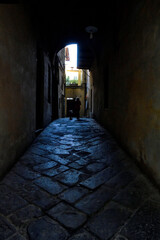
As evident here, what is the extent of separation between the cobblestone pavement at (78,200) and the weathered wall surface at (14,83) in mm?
426

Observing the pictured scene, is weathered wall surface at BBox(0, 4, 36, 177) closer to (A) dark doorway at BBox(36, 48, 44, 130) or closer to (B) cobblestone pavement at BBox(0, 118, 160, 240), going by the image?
(B) cobblestone pavement at BBox(0, 118, 160, 240)

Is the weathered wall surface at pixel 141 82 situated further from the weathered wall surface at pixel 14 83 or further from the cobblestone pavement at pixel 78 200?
the weathered wall surface at pixel 14 83

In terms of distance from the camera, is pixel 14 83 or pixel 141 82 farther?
pixel 14 83

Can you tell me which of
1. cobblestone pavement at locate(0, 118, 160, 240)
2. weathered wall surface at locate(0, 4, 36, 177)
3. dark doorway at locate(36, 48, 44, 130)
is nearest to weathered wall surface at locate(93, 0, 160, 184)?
cobblestone pavement at locate(0, 118, 160, 240)

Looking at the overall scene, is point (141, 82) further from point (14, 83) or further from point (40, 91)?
point (40, 91)

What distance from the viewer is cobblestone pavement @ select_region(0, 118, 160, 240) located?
159cm

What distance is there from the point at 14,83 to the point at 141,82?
92.7 inches

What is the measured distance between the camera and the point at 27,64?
4.02 meters

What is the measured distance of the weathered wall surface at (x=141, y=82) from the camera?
2367mm

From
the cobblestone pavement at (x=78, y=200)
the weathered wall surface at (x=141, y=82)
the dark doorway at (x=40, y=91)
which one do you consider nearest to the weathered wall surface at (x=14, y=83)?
the cobblestone pavement at (x=78, y=200)

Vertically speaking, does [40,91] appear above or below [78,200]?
above

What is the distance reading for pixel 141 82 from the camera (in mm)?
2916

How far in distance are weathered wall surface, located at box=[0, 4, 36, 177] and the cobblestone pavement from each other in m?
0.43

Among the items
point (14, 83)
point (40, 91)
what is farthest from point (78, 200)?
point (40, 91)
